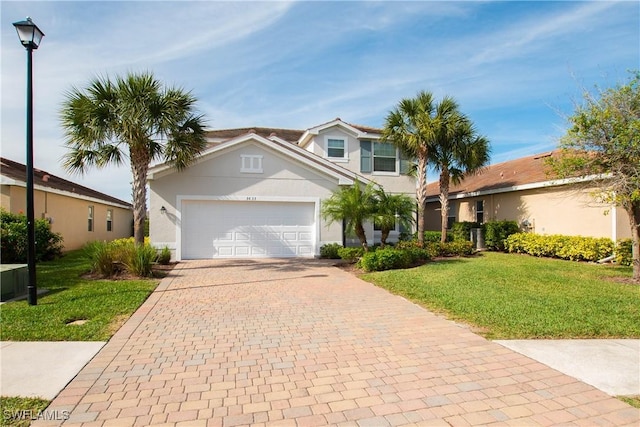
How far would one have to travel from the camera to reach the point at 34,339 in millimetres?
5297

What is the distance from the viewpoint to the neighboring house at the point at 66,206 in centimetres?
1403

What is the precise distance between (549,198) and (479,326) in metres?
12.3

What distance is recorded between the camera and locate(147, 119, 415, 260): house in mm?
14508

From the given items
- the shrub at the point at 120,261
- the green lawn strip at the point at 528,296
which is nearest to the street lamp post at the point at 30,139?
the shrub at the point at 120,261

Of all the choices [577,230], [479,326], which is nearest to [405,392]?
[479,326]

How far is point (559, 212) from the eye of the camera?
1535 centimetres

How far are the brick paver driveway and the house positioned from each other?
790cm

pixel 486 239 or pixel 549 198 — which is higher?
pixel 549 198

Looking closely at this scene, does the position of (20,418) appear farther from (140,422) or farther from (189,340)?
(189,340)

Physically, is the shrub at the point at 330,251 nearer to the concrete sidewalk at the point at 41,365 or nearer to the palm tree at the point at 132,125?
the palm tree at the point at 132,125

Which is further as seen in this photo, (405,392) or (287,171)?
(287,171)

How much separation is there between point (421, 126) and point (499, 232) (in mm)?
6334

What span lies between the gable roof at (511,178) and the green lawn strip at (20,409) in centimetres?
1644

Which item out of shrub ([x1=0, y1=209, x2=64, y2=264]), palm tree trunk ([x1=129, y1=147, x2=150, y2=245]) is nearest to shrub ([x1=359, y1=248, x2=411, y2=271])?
palm tree trunk ([x1=129, y1=147, x2=150, y2=245])
